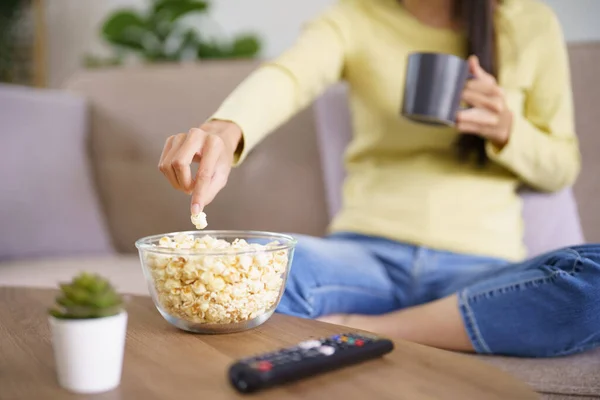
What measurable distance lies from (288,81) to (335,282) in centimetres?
41

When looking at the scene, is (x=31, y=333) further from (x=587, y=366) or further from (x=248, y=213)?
(x=248, y=213)

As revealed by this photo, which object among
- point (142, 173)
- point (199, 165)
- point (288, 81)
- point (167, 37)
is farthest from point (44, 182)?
point (167, 37)

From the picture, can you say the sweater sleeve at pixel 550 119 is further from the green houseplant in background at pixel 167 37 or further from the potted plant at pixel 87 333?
the green houseplant in background at pixel 167 37

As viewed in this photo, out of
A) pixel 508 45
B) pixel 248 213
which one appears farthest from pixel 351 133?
pixel 508 45

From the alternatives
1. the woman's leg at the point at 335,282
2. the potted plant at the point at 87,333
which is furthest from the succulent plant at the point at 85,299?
the woman's leg at the point at 335,282

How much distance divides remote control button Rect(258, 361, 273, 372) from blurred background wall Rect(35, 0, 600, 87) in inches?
81.3

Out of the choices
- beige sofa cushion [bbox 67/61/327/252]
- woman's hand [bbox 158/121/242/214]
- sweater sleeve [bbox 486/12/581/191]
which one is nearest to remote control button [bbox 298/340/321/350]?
woman's hand [bbox 158/121/242/214]

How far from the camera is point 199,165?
32.9 inches

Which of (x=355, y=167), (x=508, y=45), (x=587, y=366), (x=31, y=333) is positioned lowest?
(x=587, y=366)

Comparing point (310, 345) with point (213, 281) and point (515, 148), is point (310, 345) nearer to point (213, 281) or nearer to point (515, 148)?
point (213, 281)

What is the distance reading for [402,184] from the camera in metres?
1.28

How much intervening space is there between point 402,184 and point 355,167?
5.6 inches

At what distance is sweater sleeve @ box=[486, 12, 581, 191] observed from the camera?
49.8 inches

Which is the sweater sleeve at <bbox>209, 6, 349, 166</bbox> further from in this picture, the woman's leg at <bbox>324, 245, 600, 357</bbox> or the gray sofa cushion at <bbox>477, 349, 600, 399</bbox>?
the gray sofa cushion at <bbox>477, 349, 600, 399</bbox>
